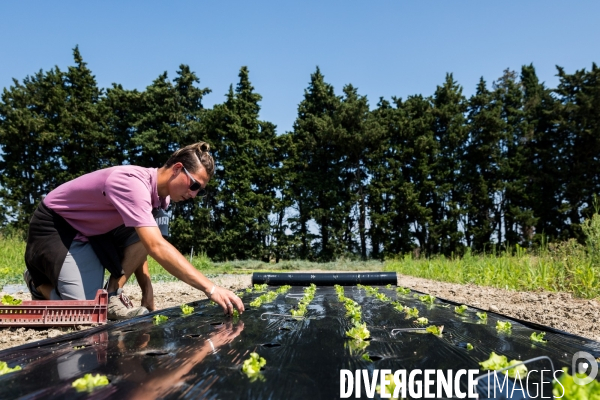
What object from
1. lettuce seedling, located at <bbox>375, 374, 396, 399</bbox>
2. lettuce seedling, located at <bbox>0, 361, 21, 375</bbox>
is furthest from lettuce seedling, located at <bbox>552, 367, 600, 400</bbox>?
lettuce seedling, located at <bbox>0, 361, 21, 375</bbox>

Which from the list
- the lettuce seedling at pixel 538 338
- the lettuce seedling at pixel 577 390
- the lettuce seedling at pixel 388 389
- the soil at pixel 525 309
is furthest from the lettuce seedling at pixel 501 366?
the soil at pixel 525 309

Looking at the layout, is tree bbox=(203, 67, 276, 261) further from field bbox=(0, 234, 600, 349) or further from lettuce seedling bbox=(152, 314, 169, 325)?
lettuce seedling bbox=(152, 314, 169, 325)

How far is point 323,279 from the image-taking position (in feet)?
14.5

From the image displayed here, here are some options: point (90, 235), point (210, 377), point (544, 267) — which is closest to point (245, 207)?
point (544, 267)

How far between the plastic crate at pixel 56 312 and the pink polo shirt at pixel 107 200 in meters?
0.44

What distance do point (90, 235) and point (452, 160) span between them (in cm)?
1856

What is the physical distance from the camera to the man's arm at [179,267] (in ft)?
5.93

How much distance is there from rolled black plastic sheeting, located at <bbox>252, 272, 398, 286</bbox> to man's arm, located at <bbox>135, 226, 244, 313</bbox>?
258 centimetres

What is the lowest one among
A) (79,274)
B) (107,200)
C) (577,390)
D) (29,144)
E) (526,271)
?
(526,271)

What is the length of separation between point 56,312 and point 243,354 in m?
1.31

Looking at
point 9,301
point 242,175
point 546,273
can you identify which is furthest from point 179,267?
point 242,175

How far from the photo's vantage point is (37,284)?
2.48m

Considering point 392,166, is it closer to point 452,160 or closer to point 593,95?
point 452,160

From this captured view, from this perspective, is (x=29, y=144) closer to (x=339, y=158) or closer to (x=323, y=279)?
(x=339, y=158)
